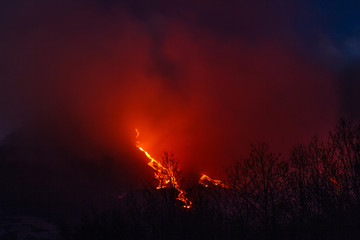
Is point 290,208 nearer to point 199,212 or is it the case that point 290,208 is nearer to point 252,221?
point 252,221

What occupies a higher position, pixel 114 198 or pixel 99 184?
pixel 99 184

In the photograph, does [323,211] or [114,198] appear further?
[114,198]

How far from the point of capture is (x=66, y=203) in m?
109

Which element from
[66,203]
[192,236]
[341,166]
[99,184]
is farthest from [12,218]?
[341,166]

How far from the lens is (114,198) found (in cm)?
12012

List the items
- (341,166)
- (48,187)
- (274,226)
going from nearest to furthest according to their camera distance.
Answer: (274,226), (341,166), (48,187)

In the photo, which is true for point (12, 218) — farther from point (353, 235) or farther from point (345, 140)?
point (353, 235)

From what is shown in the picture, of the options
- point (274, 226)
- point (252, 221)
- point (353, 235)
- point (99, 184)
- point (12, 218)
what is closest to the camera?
point (353, 235)

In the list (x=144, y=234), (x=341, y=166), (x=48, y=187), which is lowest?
(x=144, y=234)

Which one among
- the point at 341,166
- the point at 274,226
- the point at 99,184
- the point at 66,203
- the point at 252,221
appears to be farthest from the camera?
the point at 99,184

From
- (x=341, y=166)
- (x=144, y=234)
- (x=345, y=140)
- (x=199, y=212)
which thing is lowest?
(x=144, y=234)

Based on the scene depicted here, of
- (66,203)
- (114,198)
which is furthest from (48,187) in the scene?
(114,198)

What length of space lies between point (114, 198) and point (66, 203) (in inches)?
658

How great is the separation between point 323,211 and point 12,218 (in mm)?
84269
